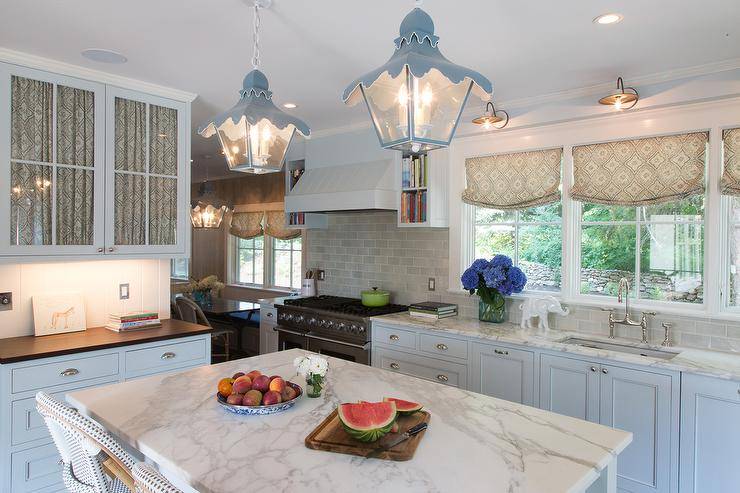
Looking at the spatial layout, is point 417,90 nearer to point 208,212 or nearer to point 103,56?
point 103,56

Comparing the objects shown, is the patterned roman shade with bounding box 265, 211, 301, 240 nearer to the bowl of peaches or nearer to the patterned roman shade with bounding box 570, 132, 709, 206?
the patterned roman shade with bounding box 570, 132, 709, 206

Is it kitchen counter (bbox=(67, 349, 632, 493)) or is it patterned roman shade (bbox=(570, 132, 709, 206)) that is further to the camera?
patterned roman shade (bbox=(570, 132, 709, 206))

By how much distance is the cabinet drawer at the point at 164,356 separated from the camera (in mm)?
3225

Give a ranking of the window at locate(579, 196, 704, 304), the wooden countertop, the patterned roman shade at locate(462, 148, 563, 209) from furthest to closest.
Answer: the patterned roman shade at locate(462, 148, 563, 209) < the window at locate(579, 196, 704, 304) < the wooden countertop

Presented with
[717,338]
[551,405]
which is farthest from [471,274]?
[717,338]

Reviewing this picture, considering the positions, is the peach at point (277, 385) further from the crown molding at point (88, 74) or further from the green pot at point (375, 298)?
the green pot at point (375, 298)

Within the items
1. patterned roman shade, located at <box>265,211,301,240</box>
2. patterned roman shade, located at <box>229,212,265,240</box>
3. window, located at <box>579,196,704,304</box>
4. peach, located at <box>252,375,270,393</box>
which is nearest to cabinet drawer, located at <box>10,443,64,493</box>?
peach, located at <box>252,375,270,393</box>

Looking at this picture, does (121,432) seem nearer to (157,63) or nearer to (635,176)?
(157,63)

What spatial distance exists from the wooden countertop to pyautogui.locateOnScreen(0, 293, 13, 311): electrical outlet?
20 cm

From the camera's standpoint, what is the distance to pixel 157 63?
3.11m

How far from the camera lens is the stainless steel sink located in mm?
3158

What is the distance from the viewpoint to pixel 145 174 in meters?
3.54

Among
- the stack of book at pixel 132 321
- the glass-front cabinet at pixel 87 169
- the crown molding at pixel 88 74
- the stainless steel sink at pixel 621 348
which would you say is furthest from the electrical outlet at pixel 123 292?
the stainless steel sink at pixel 621 348

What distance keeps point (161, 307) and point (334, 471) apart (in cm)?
291
